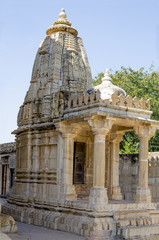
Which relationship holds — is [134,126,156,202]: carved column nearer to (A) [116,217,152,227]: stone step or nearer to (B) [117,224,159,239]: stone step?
(A) [116,217,152,227]: stone step

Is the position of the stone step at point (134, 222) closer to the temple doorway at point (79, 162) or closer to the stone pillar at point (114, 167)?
the stone pillar at point (114, 167)

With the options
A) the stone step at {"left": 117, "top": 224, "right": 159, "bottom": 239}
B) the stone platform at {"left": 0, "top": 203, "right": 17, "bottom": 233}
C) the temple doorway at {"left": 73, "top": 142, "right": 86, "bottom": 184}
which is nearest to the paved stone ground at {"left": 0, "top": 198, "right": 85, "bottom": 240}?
the stone platform at {"left": 0, "top": 203, "right": 17, "bottom": 233}

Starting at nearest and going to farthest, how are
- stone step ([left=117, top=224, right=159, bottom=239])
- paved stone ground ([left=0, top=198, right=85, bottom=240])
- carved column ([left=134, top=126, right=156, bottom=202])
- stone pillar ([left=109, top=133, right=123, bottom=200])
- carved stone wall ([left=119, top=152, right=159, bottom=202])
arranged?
1. paved stone ground ([left=0, top=198, right=85, bottom=240])
2. stone step ([left=117, top=224, right=159, bottom=239])
3. carved column ([left=134, top=126, right=156, bottom=202])
4. stone pillar ([left=109, top=133, right=123, bottom=200])
5. carved stone wall ([left=119, top=152, right=159, bottom=202])

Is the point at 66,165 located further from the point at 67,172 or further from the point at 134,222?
the point at 134,222

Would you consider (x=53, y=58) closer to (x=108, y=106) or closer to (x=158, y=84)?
(x=108, y=106)

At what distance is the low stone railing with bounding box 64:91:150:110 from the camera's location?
490 inches

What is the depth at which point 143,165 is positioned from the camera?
13570 mm

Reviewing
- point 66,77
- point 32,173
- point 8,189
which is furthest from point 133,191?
point 8,189

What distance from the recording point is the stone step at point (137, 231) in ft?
37.4

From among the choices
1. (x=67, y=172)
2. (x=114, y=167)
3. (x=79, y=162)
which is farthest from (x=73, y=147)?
(x=114, y=167)

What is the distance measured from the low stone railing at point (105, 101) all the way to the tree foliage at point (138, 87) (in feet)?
44.3

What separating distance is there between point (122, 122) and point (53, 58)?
3.98 m

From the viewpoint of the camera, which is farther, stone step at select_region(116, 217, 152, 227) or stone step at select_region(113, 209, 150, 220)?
stone step at select_region(113, 209, 150, 220)

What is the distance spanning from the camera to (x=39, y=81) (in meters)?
15.6
